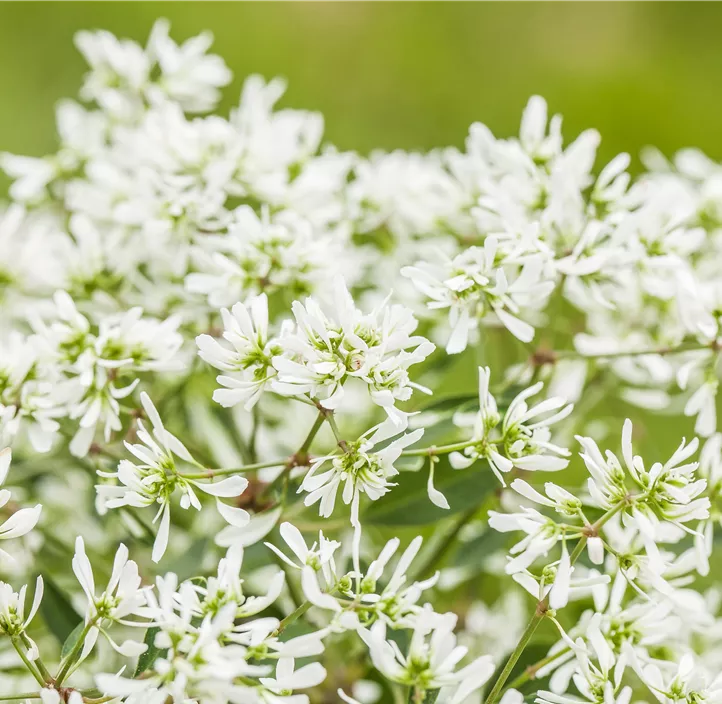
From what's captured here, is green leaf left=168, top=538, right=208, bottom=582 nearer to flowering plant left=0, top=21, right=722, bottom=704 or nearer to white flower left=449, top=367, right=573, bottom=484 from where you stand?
flowering plant left=0, top=21, right=722, bottom=704

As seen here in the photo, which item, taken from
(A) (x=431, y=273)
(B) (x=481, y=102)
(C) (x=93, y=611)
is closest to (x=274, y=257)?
(A) (x=431, y=273)

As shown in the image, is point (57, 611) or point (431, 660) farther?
point (57, 611)

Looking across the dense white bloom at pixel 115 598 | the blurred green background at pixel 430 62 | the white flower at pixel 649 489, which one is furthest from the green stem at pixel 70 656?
the blurred green background at pixel 430 62

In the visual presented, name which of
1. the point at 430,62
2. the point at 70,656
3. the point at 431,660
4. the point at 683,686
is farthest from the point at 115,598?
the point at 430,62

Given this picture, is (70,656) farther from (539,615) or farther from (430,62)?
(430,62)

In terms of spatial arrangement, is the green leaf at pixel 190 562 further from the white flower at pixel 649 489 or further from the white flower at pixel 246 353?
the white flower at pixel 649 489

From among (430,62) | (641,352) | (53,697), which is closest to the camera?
(53,697)

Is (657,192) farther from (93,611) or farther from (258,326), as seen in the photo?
(93,611)
